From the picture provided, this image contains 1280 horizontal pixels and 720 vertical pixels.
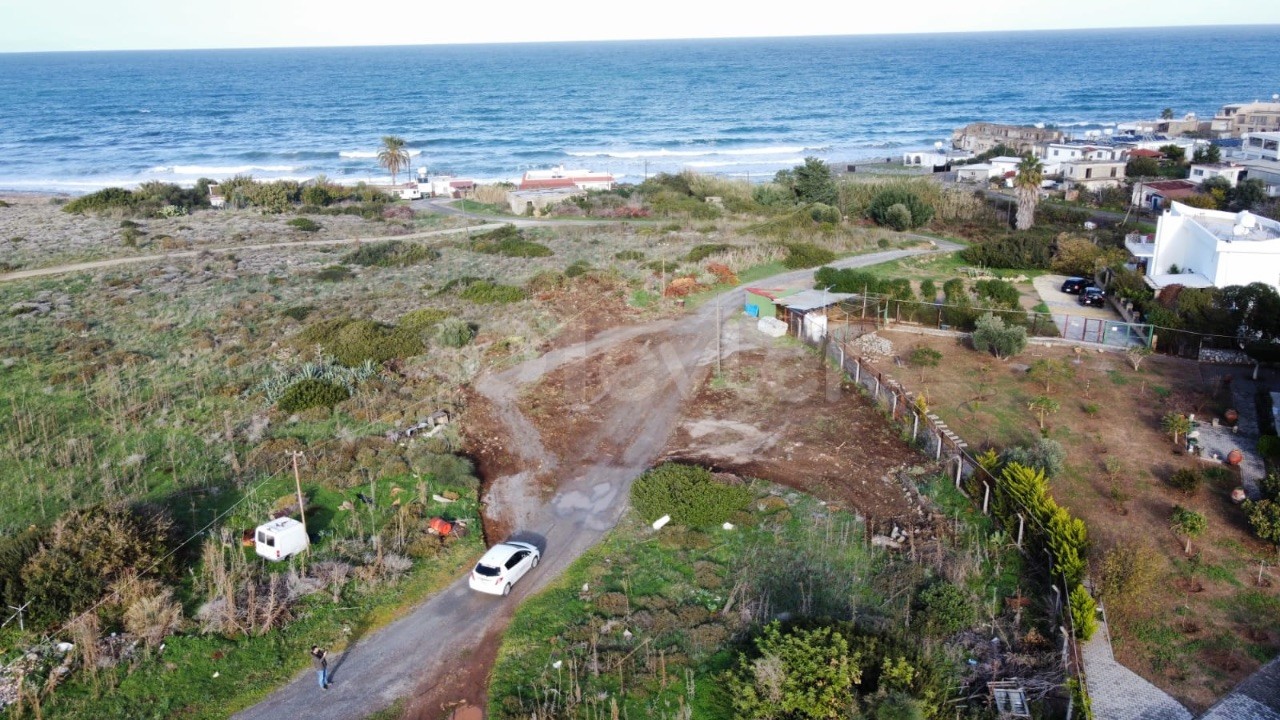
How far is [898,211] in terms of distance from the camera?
2208 inches

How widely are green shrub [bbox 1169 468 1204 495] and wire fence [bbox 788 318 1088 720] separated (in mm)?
4581

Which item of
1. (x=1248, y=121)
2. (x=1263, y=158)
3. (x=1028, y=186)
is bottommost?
(x=1263, y=158)

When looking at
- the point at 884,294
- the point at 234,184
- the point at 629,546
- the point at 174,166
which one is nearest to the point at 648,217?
the point at 884,294

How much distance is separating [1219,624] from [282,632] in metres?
18.6

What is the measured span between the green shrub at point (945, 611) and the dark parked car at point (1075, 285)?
91.7 ft

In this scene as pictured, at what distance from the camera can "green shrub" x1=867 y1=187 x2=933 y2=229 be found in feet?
185

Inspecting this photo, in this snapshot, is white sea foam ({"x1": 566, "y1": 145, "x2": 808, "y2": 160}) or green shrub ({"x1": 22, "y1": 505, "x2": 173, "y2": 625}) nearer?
green shrub ({"x1": 22, "y1": 505, "x2": 173, "y2": 625})

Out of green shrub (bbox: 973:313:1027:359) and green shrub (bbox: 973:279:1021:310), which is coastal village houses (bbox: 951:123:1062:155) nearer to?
green shrub (bbox: 973:279:1021:310)

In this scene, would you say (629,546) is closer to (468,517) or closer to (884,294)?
(468,517)

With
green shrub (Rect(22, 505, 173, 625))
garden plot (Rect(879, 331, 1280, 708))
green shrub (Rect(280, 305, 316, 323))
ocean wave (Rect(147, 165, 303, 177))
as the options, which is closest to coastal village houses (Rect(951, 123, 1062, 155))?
garden plot (Rect(879, 331, 1280, 708))

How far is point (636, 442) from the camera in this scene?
26359 millimetres

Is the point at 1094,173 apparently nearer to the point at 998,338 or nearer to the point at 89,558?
the point at 998,338

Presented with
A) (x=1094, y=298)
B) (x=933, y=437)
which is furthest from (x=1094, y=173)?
(x=933, y=437)

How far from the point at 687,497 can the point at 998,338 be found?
16.2 meters
